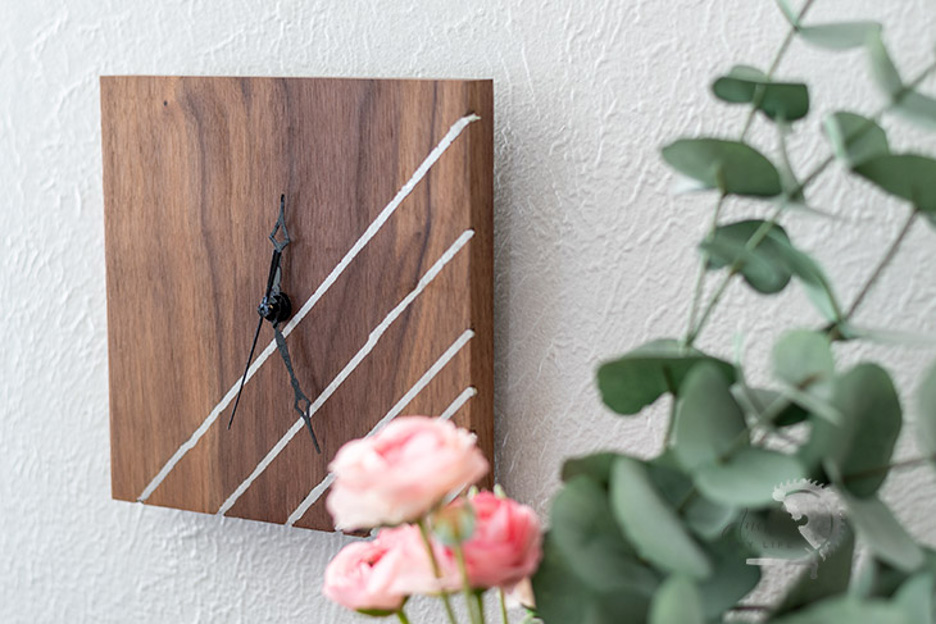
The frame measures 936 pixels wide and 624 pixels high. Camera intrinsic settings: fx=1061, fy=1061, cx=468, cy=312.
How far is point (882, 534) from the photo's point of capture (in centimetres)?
36

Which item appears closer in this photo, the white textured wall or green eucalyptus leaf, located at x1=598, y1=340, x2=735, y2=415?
green eucalyptus leaf, located at x1=598, y1=340, x2=735, y2=415

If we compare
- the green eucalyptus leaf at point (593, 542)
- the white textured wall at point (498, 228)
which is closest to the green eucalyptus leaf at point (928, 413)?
the green eucalyptus leaf at point (593, 542)

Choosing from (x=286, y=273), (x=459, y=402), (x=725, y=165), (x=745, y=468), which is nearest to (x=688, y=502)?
(x=745, y=468)

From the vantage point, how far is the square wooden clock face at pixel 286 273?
0.66 m

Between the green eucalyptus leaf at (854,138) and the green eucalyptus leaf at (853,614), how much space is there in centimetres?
17

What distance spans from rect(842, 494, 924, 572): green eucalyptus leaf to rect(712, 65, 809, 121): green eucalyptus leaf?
7.4 inches

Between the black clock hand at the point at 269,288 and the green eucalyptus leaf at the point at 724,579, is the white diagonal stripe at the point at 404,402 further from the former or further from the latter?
the green eucalyptus leaf at the point at 724,579

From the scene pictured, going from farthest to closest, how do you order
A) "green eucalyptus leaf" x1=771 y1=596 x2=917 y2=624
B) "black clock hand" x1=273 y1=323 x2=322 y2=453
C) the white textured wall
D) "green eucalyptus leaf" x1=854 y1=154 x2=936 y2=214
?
"black clock hand" x1=273 y1=323 x2=322 y2=453 < the white textured wall < "green eucalyptus leaf" x1=854 y1=154 x2=936 y2=214 < "green eucalyptus leaf" x1=771 y1=596 x2=917 y2=624

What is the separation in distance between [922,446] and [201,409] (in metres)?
0.53

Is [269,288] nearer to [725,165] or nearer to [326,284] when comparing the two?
[326,284]

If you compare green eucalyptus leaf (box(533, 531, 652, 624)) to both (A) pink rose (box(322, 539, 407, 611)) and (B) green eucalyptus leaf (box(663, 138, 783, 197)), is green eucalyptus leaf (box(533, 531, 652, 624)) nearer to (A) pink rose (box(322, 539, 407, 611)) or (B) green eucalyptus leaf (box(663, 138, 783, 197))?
(A) pink rose (box(322, 539, 407, 611))

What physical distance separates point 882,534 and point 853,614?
6 cm

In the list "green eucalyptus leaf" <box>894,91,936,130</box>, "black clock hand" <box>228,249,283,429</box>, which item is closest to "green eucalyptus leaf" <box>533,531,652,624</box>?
"green eucalyptus leaf" <box>894,91,936,130</box>

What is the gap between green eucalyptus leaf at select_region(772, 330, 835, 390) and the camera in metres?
0.36
